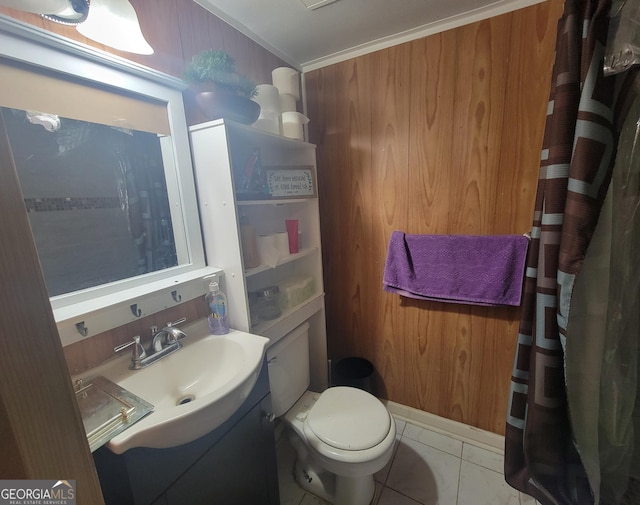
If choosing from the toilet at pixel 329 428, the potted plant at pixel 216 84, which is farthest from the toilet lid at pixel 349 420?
the potted plant at pixel 216 84

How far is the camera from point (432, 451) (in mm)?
1521

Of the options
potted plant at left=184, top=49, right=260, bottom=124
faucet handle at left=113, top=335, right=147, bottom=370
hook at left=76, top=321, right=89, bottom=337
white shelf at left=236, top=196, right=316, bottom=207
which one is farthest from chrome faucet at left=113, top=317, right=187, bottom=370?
potted plant at left=184, top=49, right=260, bottom=124

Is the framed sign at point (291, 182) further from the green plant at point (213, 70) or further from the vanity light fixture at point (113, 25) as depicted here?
the vanity light fixture at point (113, 25)

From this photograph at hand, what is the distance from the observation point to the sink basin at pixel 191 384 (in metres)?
0.63

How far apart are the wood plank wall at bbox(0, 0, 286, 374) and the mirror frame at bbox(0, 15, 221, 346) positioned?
2.0 inches

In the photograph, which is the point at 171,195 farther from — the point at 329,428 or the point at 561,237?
the point at 561,237

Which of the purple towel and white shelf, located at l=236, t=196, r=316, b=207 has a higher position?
white shelf, located at l=236, t=196, r=316, b=207

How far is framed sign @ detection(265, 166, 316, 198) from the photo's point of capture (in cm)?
133

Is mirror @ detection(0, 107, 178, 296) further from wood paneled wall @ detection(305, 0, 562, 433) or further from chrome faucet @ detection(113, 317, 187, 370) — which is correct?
wood paneled wall @ detection(305, 0, 562, 433)

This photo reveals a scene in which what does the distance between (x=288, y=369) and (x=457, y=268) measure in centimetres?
97

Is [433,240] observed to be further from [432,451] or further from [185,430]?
[185,430]

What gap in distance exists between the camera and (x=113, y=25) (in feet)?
2.51

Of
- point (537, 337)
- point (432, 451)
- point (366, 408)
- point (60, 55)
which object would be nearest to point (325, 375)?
point (366, 408)

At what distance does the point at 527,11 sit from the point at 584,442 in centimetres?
165
